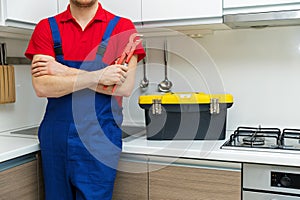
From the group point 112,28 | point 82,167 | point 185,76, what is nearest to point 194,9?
point 112,28

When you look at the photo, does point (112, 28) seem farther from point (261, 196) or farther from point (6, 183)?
point (261, 196)

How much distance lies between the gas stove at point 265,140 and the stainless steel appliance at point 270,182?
80mm

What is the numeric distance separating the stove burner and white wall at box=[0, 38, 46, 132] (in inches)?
49.3

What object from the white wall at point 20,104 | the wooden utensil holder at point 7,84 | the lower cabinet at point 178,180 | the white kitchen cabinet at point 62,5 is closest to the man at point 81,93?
the lower cabinet at point 178,180

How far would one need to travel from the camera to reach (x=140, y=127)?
84.0 inches

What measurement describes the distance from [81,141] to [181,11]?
0.74m

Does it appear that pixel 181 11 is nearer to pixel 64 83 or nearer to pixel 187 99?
pixel 187 99

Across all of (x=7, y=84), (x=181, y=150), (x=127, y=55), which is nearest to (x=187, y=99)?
(x=181, y=150)

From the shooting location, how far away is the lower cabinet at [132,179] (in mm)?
1684

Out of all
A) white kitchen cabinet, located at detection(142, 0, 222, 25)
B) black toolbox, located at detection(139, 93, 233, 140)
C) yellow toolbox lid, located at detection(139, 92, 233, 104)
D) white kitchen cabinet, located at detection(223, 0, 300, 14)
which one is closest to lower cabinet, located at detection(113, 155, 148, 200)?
black toolbox, located at detection(139, 93, 233, 140)

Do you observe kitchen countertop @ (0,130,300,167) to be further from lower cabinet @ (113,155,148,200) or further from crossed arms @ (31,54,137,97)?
crossed arms @ (31,54,137,97)

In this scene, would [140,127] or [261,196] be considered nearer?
[261,196]

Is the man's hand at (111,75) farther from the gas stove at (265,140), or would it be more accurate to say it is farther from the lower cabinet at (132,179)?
the gas stove at (265,140)

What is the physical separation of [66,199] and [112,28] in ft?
2.42
